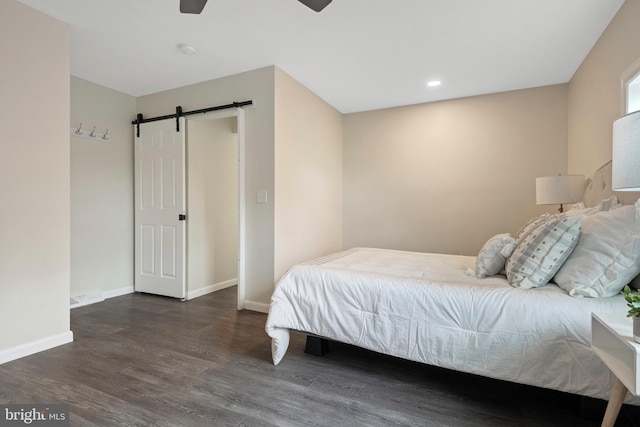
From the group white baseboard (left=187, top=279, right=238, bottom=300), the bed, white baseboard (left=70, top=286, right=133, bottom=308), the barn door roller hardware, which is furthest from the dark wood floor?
the barn door roller hardware

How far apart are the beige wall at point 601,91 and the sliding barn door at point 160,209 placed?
408 centimetres

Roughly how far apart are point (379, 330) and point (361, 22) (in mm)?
2303

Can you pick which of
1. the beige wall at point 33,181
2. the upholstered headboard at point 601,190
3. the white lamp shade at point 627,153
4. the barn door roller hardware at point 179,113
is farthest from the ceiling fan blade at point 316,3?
the upholstered headboard at point 601,190

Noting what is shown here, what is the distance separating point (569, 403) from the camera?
1.69 meters

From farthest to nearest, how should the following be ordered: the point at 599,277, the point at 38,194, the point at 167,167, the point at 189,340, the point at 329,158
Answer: the point at 329,158 < the point at 167,167 < the point at 189,340 < the point at 38,194 < the point at 599,277

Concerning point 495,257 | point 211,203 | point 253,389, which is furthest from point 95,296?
point 495,257

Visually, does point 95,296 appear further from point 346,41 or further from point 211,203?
point 346,41

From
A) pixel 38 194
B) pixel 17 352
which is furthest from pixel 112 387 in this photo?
pixel 38 194

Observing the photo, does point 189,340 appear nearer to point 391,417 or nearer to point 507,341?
point 391,417

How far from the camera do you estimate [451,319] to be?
1.75 meters

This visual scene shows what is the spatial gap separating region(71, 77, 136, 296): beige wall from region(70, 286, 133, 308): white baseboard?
0.02 m

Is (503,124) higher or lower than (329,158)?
higher

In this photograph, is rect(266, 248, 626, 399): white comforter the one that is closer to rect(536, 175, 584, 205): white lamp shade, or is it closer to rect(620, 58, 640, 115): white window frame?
rect(536, 175, 584, 205): white lamp shade

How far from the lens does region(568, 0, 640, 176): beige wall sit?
6.86ft
